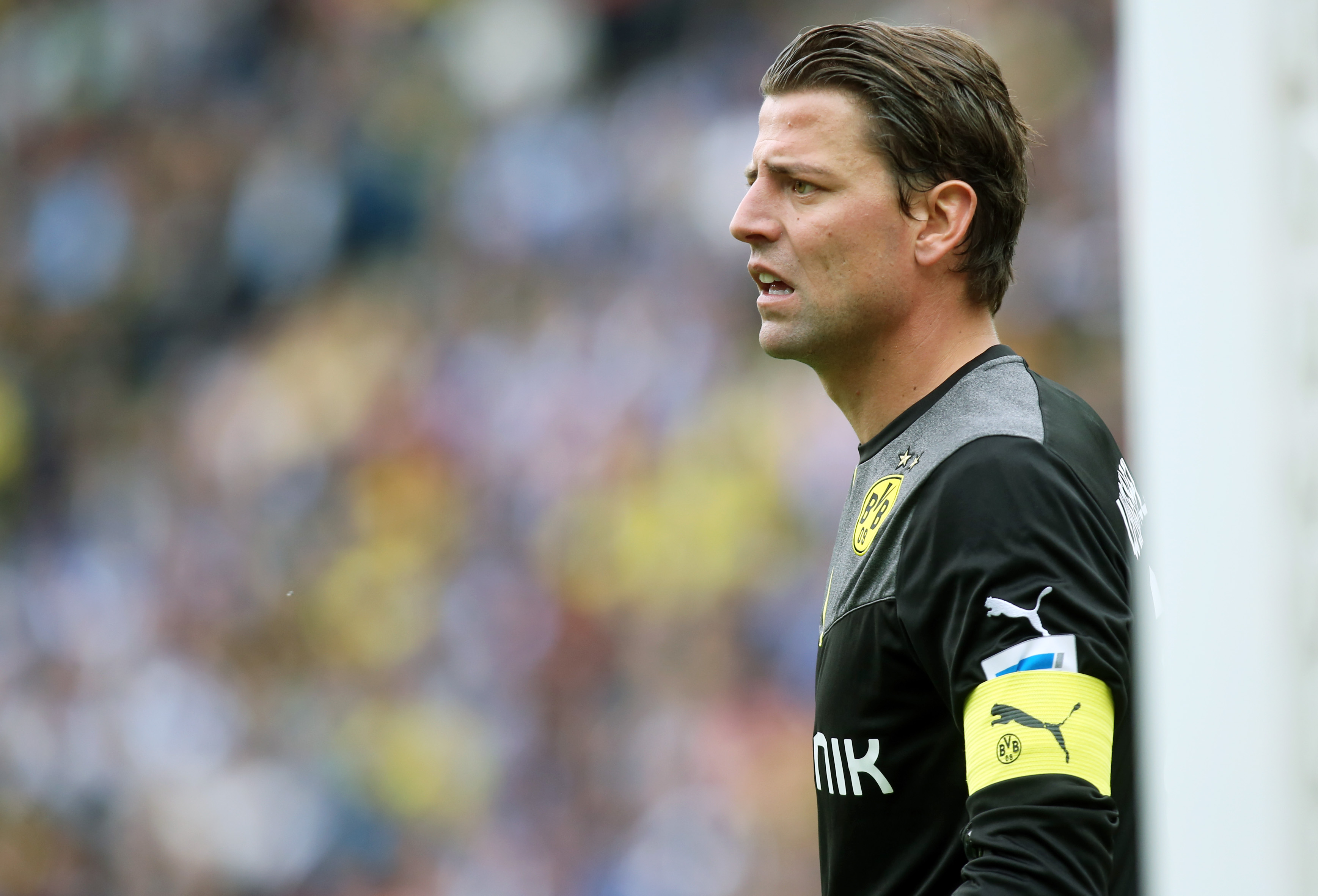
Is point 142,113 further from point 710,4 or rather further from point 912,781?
point 912,781

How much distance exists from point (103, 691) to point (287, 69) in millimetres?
3869

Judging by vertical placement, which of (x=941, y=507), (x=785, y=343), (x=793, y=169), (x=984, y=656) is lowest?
(x=984, y=656)

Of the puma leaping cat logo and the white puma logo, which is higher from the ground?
the white puma logo

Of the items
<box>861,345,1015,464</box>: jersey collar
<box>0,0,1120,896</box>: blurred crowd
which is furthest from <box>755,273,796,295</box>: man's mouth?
<box>0,0,1120,896</box>: blurred crowd

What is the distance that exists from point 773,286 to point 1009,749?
882 millimetres

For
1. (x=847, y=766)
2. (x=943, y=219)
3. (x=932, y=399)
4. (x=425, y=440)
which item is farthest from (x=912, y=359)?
(x=425, y=440)

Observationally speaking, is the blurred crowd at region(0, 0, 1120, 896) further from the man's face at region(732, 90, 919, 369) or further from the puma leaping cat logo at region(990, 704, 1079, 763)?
the puma leaping cat logo at region(990, 704, 1079, 763)

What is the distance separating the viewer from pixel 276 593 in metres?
7.76

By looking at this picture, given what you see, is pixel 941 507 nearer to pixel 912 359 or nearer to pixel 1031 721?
pixel 1031 721

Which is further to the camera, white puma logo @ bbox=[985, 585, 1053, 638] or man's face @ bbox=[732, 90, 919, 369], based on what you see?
man's face @ bbox=[732, 90, 919, 369]

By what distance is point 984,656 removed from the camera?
1705 mm

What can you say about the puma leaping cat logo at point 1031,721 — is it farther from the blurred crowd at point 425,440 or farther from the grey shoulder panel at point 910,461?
the blurred crowd at point 425,440

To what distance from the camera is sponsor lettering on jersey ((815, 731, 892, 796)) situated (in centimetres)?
196

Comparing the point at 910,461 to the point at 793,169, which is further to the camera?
the point at 793,169
